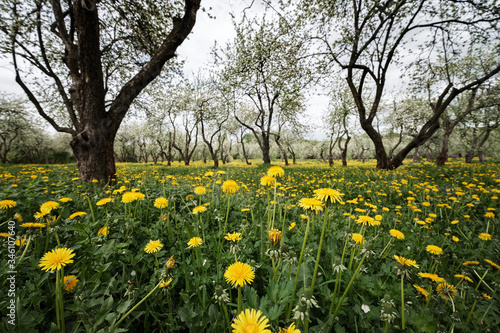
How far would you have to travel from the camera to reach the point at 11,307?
93 centimetres

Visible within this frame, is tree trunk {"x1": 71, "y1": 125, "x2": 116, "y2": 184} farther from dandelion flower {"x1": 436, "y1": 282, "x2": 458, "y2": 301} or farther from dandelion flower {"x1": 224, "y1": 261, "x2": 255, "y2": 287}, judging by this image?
dandelion flower {"x1": 436, "y1": 282, "x2": 458, "y2": 301}

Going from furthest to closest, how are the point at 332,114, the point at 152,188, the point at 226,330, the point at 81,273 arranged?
1. the point at 332,114
2. the point at 152,188
3. the point at 81,273
4. the point at 226,330

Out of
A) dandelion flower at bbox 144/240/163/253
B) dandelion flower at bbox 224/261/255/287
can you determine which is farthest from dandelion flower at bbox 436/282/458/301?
dandelion flower at bbox 144/240/163/253

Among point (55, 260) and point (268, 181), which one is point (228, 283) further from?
point (55, 260)

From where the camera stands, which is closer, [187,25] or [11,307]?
[11,307]

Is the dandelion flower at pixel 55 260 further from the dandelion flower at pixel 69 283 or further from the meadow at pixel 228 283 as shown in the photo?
the dandelion flower at pixel 69 283

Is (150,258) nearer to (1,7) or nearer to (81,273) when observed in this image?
(81,273)

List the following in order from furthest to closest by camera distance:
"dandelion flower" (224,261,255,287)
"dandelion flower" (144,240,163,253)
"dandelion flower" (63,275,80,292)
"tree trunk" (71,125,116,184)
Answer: "tree trunk" (71,125,116,184)
"dandelion flower" (144,240,163,253)
"dandelion flower" (63,275,80,292)
"dandelion flower" (224,261,255,287)

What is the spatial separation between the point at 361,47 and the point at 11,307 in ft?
43.3

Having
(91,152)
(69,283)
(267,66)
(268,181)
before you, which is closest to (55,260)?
(69,283)

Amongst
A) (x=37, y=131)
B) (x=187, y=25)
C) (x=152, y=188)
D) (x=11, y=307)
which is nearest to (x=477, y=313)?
(x=11, y=307)

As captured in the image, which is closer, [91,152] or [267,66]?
[91,152]

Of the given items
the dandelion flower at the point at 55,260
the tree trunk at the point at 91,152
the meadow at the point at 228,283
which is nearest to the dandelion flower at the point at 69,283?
the meadow at the point at 228,283

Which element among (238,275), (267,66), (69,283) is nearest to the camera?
(238,275)
